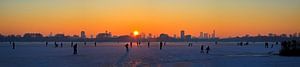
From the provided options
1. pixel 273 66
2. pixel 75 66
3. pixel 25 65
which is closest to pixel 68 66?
pixel 75 66

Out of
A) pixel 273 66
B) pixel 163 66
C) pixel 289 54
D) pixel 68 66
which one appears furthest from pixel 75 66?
pixel 289 54

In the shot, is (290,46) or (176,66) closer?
(176,66)

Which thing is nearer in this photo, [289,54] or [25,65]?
[25,65]

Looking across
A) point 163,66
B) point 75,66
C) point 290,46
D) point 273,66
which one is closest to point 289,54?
point 290,46

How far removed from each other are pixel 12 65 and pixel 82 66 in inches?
147

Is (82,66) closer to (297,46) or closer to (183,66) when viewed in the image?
(183,66)

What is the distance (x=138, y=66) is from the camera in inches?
1057

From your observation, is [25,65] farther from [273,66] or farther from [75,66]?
[273,66]

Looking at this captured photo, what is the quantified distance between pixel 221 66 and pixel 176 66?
238 centimetres

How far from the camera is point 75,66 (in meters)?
27.0

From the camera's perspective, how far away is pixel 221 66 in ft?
88.0

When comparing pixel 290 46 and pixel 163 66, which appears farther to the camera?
pixel 290 46

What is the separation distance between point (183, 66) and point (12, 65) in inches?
358

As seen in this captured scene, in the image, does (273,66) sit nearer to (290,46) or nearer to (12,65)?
(12,65)
